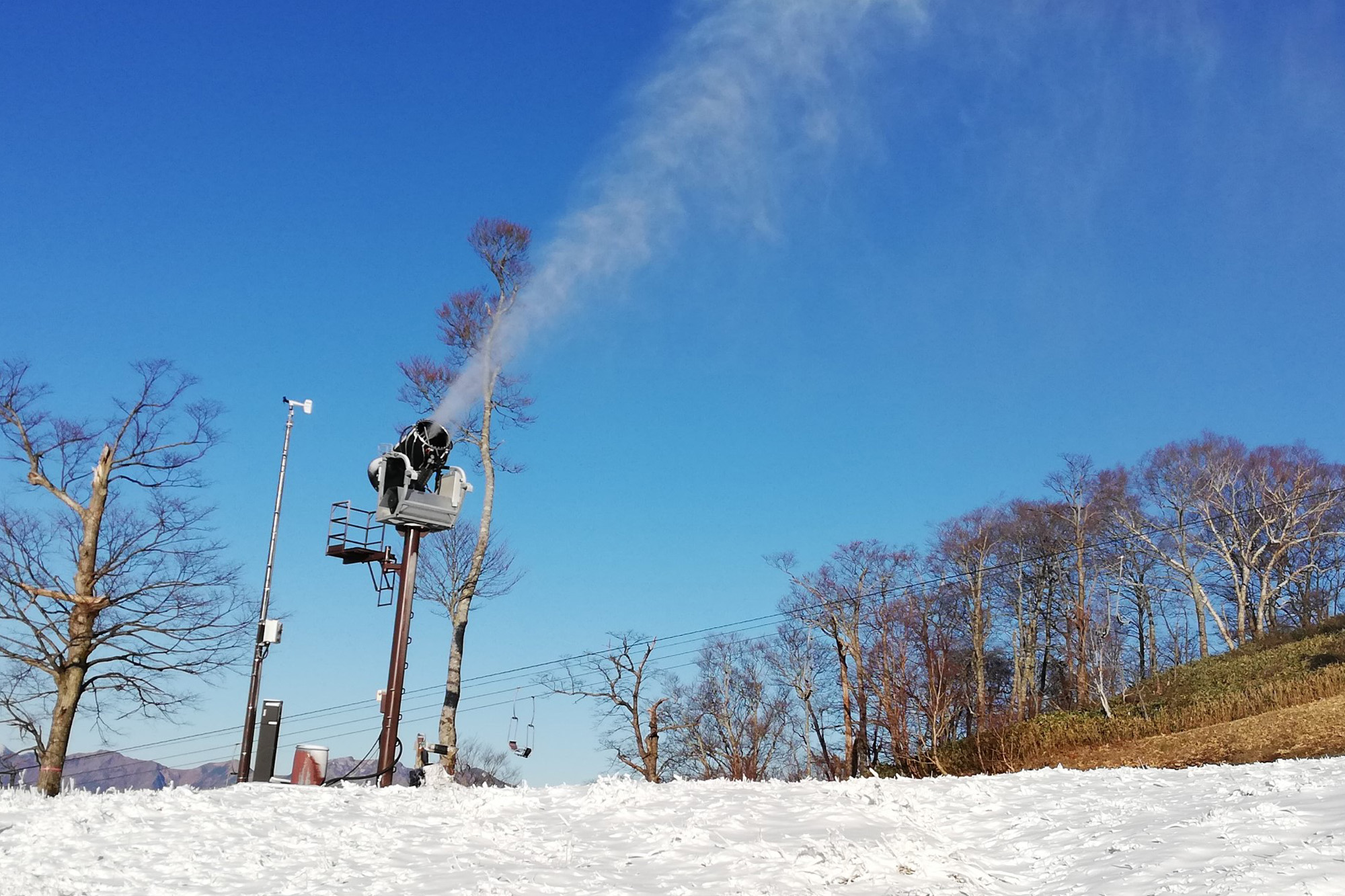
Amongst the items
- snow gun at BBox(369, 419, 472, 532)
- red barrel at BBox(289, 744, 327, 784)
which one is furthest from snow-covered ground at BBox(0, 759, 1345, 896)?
snow gun at BBox(369, 419, 472, 532)

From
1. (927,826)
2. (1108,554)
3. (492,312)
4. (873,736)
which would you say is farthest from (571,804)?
(1108,554)

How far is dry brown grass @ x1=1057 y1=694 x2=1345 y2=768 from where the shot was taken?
69.1 feet

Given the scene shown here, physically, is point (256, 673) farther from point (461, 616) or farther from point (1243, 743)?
point (1243, 743)

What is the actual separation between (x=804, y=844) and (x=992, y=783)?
5143 millimetres

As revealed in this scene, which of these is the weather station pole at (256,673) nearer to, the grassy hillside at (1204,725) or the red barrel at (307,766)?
the red barrel at (307,766)

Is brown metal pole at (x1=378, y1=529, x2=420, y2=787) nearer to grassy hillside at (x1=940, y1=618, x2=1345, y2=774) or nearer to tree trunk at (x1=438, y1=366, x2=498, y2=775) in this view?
tree trunk at (x1=438, y1=366, x2=498, y2=775)

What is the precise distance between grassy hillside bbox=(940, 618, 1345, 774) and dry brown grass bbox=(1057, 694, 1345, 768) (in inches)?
1.3

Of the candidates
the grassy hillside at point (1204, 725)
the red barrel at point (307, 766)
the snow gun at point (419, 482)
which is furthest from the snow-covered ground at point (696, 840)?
the grassy hillside at point (1204, 725)

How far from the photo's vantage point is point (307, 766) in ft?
58.0

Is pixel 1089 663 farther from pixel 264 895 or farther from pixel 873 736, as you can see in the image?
pixel 264 895

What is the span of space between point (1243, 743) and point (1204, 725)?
392cm

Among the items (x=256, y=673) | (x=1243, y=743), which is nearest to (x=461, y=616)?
(x=256, y=673)

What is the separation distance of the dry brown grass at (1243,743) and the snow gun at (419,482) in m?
14.4

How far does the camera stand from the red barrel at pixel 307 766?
17.6 metres
